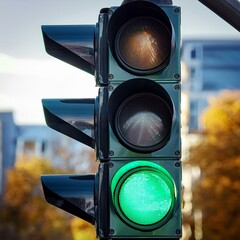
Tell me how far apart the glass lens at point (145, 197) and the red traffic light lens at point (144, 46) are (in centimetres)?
51

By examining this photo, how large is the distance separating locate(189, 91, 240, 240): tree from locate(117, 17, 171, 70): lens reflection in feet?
125

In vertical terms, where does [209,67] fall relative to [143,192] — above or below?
above

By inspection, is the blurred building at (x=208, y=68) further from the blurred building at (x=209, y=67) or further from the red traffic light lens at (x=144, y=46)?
the red traffic light lens at (x=144, y=46)

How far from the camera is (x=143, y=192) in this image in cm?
488

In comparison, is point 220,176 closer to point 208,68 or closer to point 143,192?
point 143,192

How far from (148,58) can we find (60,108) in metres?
0.52

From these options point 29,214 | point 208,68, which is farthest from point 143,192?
point 208,68

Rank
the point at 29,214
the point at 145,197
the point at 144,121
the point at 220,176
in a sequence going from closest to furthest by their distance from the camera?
the point at 145,197
the point at 144,121
the point at 220,176
the point at 29,214

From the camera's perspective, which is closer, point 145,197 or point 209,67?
point 145,197

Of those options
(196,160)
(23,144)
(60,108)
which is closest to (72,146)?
(23,144)

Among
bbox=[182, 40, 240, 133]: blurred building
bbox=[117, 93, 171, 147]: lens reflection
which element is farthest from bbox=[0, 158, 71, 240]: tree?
bbox=[117, 93, 171, 147]: lens reflection

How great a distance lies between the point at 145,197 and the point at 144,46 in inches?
28.5

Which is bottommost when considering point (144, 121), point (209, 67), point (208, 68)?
point (144, 121)

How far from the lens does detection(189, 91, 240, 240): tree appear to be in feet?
143
